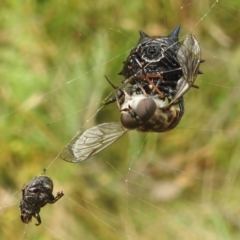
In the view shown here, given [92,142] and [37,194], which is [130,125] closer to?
[92,142]

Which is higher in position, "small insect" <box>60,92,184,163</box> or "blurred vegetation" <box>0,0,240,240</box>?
"small insect" <box>60,92,184,163</box>

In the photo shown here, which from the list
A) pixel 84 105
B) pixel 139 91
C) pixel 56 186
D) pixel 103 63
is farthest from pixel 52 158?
pixel 139 91

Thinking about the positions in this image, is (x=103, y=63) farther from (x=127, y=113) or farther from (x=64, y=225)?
(x=127, y=113)

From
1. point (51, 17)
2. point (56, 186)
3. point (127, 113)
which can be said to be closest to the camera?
point (127, 113)

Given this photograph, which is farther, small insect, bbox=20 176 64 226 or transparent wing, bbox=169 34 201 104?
small insect, bbox=20 176 64 226

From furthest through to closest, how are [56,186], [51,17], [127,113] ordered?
[51,17] → [56,186] → [127,113]

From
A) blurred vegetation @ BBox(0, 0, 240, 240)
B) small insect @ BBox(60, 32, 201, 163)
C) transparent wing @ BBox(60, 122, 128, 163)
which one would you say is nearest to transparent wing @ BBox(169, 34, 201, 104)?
small insect @ BBox(60, 32, 201, 163)

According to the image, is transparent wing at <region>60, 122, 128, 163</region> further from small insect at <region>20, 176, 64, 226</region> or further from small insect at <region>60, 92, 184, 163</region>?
small insect at <region>20, 176, 64, 226</region>
